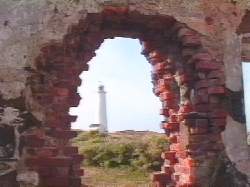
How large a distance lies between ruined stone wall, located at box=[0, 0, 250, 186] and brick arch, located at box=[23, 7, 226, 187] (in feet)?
0.16

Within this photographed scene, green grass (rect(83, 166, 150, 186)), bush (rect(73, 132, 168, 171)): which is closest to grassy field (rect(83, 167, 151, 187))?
green grass (rect(83, 166, 150, 186))

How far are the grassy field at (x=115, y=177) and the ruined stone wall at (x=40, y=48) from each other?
340cm

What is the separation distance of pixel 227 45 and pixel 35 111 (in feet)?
6.99

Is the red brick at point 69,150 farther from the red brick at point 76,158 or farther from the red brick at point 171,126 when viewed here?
the red brick at point 171,126

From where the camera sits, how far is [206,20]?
4941 mm

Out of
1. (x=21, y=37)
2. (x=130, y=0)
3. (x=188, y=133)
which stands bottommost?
(x=188, y=133)

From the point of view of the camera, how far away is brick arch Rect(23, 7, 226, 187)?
432 cm

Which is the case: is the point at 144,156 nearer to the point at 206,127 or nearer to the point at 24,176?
the point at 206,127

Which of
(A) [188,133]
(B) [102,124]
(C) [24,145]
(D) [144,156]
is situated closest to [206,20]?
(A) [188,133]

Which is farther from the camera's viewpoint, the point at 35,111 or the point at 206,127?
the point at 206,127

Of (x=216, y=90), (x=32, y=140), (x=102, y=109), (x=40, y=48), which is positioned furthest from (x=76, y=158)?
(x=102, y=109)

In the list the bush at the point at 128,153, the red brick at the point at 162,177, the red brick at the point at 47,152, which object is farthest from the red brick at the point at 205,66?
the bush at the point at 128,153

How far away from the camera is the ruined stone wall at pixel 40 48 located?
4129 mm

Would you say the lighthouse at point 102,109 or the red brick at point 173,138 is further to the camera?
the lighthouse at point 102,109
